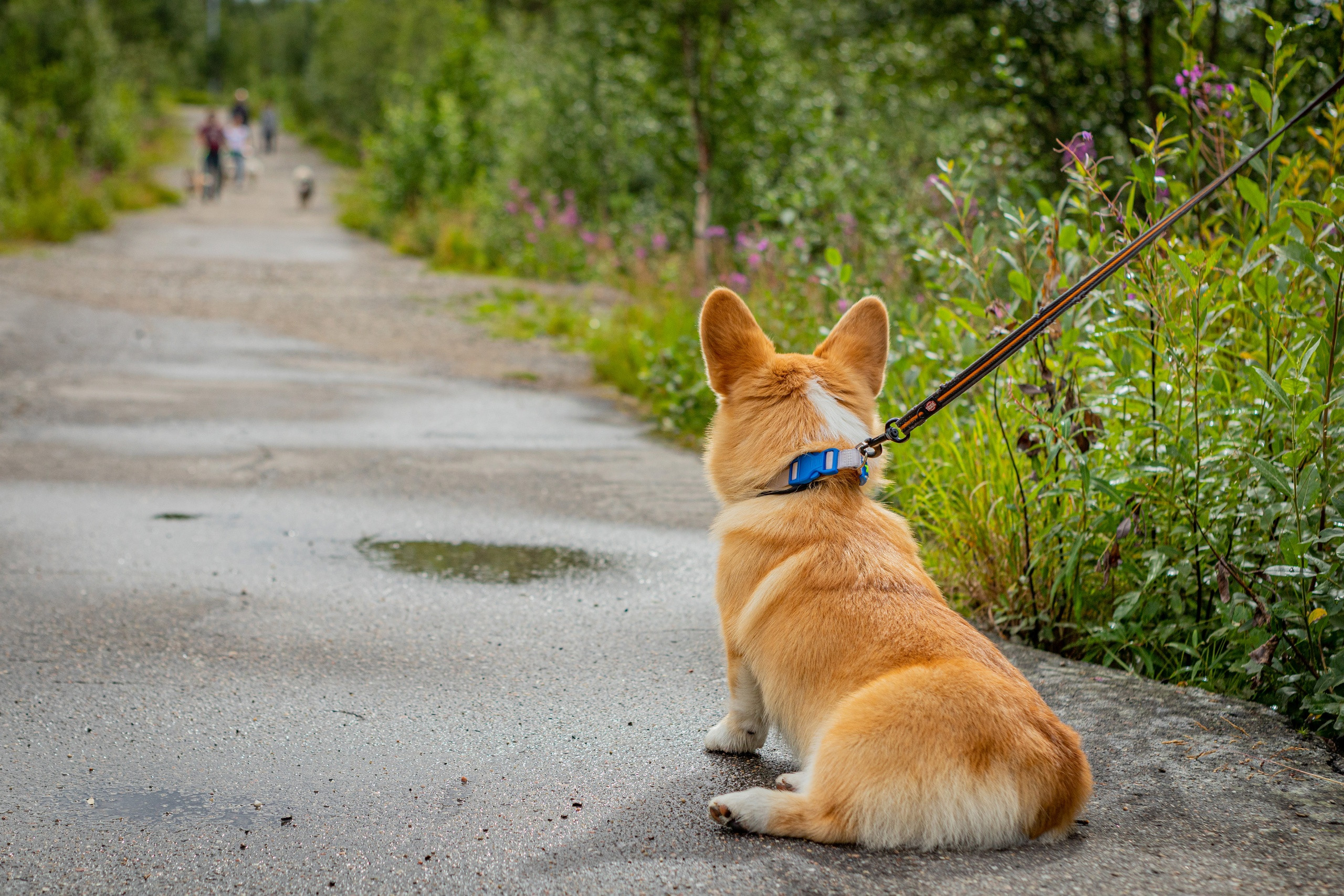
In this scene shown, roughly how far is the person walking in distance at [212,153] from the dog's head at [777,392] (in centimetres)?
3085

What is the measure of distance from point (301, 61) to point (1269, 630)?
81.0 meters

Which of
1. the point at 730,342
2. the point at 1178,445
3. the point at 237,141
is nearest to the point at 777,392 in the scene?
the point at 730,342

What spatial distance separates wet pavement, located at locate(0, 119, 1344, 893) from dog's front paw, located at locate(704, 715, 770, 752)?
0.07 m

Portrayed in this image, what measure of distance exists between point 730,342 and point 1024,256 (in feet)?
5.97

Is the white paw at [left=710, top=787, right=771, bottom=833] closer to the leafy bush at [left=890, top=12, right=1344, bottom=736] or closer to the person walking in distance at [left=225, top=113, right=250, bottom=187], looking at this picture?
the leafy bush at [left=890, top=12, right=1344, bottom=736]

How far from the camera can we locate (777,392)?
3145 mm

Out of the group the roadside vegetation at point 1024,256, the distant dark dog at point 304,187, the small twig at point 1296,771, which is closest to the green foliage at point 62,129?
the distant dark dog at point 304,187

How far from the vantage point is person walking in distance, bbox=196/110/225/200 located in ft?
98.0

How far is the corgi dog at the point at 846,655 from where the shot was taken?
2.46 meters

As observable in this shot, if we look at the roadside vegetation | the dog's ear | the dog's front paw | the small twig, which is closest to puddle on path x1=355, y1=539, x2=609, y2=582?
the roadside vegetation

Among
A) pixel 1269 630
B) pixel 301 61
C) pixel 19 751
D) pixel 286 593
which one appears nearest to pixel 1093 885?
pixel 1269 630

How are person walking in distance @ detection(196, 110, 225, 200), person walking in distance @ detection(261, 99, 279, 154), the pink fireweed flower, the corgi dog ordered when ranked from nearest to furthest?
the corgi dog < the pink fireweed flower < person walking in distance @ detection(196, 110, 225, 200) < person walking in distance @ detection(261, 99, 279, 154)

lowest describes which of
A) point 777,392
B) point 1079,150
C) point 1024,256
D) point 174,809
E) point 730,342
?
point 174,809

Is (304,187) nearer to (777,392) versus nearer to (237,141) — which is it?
(237,141)
